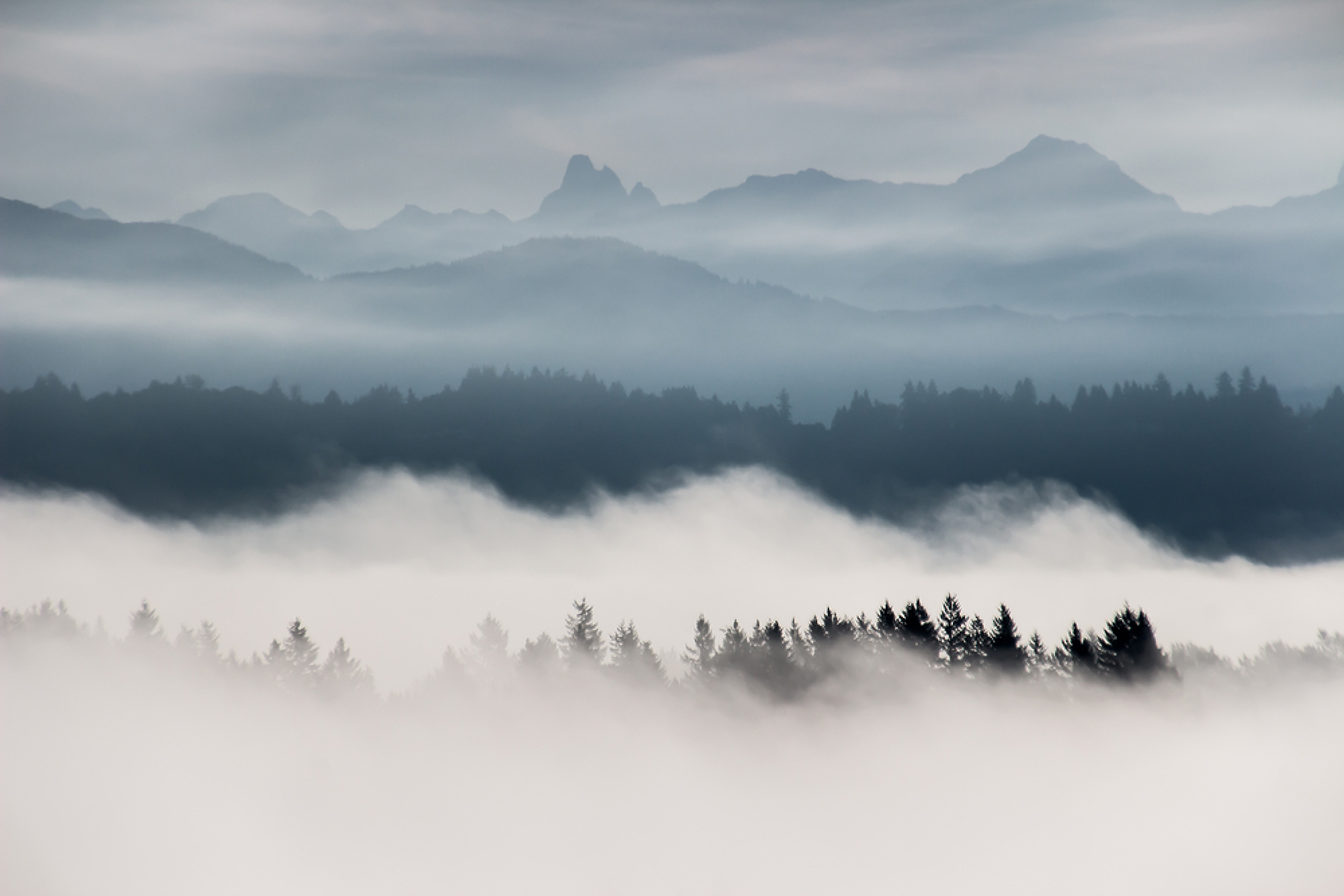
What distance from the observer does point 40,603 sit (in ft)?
514

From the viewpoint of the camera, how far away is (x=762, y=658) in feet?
433

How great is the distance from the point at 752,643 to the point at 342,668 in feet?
215

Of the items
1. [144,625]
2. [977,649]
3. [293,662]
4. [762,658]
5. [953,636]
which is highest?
[144,625]

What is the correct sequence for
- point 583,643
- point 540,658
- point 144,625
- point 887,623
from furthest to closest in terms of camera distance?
point 144,625, point 540,658, point 583,643, point 887,623

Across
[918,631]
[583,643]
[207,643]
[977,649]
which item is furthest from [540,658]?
[977,649]

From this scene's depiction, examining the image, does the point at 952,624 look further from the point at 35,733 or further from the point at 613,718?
the point at 35,733

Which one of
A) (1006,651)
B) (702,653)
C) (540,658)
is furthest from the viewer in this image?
(540,658)

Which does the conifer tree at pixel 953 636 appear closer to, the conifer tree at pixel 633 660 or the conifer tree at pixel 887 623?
the conifer tree at pixel 887 623

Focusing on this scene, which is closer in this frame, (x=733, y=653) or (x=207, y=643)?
(x=733, y=653)

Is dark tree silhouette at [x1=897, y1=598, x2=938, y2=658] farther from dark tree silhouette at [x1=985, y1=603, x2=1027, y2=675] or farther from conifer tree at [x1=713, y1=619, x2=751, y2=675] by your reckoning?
conifer tree at [x1=713, y1=619, x2=751, y2=675]

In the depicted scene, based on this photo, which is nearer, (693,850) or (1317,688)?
(693,850)

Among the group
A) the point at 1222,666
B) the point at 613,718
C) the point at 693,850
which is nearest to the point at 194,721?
the point at 613,718

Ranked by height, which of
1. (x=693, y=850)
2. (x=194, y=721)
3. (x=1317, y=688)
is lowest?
(x=693, y=850)

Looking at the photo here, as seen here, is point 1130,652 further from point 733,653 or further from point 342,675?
point 342,675
